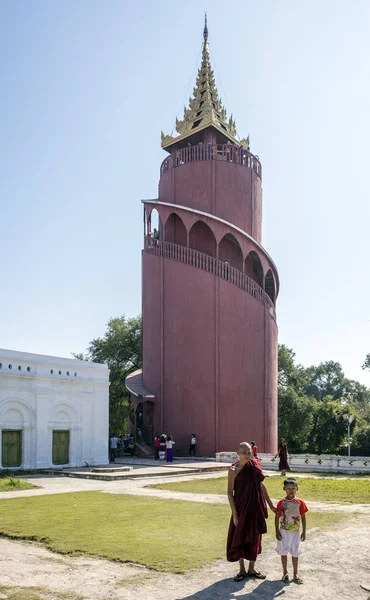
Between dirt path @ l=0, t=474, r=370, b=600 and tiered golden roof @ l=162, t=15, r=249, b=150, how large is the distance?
2731 cm

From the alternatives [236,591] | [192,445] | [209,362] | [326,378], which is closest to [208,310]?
[209,362]

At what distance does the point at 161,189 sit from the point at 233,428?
508 inches

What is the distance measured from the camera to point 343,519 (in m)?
10.7

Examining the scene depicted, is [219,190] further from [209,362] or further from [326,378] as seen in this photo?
[326,378]

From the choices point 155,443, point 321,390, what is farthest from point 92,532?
point 321,390

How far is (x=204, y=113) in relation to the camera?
33.9 metres

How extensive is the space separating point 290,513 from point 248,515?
1.55 ft

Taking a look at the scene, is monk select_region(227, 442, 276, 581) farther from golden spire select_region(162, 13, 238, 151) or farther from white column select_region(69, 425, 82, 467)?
golden spire select_region(162, 13, 238, 151)

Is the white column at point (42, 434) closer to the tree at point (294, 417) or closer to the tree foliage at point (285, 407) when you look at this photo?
the tree foliage at point (285, 407)

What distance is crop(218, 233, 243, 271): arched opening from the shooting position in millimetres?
30109

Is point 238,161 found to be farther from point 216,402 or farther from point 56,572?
point 56,572

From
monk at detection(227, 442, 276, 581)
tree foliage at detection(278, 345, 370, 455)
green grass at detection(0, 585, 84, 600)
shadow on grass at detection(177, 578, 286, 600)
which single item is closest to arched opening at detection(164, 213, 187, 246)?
tree foliage at detection(278, 345, 370, 455)

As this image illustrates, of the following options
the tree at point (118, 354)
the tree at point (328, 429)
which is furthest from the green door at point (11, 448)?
the tree at point (328, 429)

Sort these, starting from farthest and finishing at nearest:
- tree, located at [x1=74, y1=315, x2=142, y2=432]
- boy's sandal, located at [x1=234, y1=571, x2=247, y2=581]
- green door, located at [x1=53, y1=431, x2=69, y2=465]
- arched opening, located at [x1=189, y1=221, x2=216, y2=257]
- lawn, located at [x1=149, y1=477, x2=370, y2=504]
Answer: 1. tree, located at [x1=74, y1=315, x2=142, y2=432]
2. arched opening, located at [x1=189, y1=221, x2=216, y2=257]
3. green door, located at [x1=53, y1=431, x2=69, y2=465]
4. lawn, located at [x1=149, y1=477, x2=370, y2=504]
5. boy's sandal, located at [x1=234, y1=571, x2=247, y2=581]
